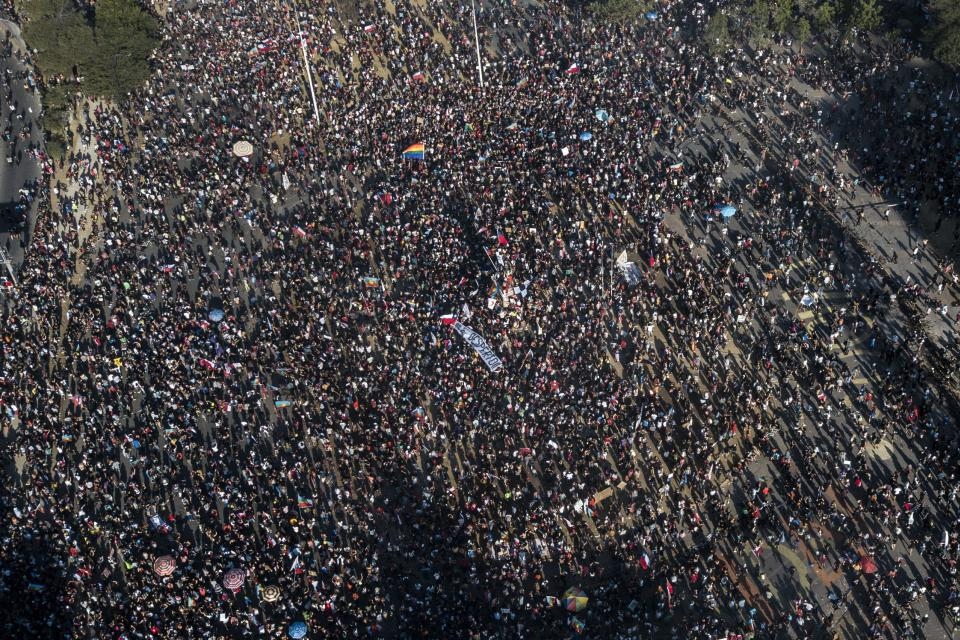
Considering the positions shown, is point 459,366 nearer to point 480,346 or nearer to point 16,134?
point 480,346

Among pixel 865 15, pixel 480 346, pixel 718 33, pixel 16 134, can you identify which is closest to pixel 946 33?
pixel 865 15

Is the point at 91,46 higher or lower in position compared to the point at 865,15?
higher

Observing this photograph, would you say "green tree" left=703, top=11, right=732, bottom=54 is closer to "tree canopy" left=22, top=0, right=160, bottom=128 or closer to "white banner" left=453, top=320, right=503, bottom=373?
"white banner" left=453, top=320, right=503, bottom=373

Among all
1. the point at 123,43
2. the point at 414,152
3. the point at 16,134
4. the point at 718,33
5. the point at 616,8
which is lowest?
the point at 414,152

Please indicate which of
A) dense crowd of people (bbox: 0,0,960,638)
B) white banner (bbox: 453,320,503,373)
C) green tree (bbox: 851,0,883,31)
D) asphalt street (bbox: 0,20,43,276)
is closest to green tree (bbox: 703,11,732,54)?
dense crowd of people (bbox: 0,0,960,638)

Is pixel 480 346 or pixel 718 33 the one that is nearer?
pixel 480 346

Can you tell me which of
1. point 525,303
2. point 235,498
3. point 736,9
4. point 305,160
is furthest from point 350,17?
point 235,498

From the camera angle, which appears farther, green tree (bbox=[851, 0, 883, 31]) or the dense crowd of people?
green tree (bbox=[851, 0, 883, 31])
